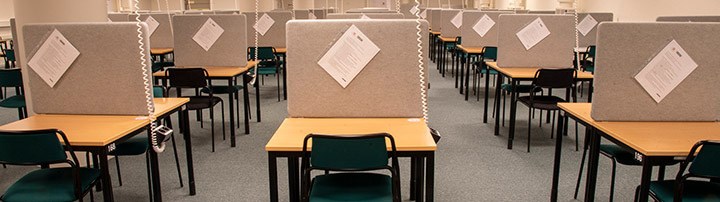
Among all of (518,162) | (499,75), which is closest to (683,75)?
(518,162)

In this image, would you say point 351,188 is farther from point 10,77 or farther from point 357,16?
point 10,77

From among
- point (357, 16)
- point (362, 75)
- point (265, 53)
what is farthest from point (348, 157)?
point (265, 53)

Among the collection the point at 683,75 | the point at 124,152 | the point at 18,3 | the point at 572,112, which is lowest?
the point at 124,152

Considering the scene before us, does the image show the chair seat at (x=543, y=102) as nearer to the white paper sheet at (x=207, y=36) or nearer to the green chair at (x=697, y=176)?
the green chair at (x=697, y=176)

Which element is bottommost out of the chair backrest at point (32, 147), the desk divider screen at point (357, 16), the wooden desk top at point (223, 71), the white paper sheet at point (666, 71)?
the chair backrest at point (32, 147)

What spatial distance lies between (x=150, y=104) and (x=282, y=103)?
339 cm

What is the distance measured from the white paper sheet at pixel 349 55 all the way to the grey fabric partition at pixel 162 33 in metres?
4.28

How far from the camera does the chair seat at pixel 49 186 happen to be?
2.02 meters

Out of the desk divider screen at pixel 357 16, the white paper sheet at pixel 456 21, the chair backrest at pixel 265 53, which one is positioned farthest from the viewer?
the white paper sheet at pixel 456 21

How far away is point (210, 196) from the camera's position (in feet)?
9.70

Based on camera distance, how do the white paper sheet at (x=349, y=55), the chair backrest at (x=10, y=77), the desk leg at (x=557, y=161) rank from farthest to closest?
the chair backrest at (x=10, y=77)
the desk leg at (x=557, y=161)
the white paper sheet at (x=349, y=55)

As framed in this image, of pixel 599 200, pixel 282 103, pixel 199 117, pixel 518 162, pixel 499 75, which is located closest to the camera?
pixel 599 200

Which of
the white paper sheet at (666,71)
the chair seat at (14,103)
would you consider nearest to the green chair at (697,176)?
the white paper sheet at (666,71)

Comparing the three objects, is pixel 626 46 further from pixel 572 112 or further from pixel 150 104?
pixel 150 104
